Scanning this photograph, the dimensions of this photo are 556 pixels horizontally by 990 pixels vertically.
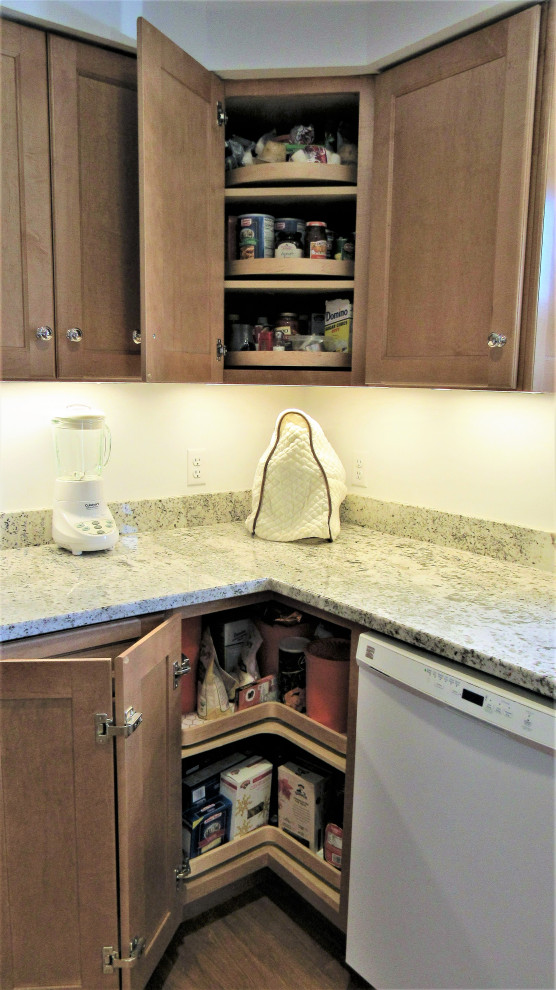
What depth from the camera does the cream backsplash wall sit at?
1767 millimetres

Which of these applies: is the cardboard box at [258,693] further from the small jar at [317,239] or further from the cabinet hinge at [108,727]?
the small jar at [317,239]

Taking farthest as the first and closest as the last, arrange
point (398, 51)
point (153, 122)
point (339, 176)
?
1. point (339, 176)
2. point (398, 51)
3. point (153, 122)

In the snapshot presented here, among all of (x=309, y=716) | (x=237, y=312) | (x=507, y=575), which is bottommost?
(x=309, y=716)

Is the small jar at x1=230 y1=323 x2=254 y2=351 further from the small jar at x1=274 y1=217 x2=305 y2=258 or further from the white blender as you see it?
the white blender

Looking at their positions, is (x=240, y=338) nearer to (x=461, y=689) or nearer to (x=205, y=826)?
(x=461, y=689)

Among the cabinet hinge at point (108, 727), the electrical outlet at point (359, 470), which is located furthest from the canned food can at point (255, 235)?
the cabinet hinge at point (108, 727)

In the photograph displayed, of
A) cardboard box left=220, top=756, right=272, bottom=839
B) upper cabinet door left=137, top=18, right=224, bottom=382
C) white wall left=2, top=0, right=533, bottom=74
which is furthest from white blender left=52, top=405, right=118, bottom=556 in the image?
white wall left=2, top=0, right=533, bottom=74

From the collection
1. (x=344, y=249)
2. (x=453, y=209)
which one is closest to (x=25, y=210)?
(x=344, y=249)

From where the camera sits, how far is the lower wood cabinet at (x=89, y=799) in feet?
4.08

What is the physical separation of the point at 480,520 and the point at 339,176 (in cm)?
102

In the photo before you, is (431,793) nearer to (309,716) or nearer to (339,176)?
(309,716)

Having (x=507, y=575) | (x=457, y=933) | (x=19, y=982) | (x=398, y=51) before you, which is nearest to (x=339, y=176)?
(x=398, y=51)

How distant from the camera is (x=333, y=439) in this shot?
2.32 meters

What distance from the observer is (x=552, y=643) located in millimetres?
1249
